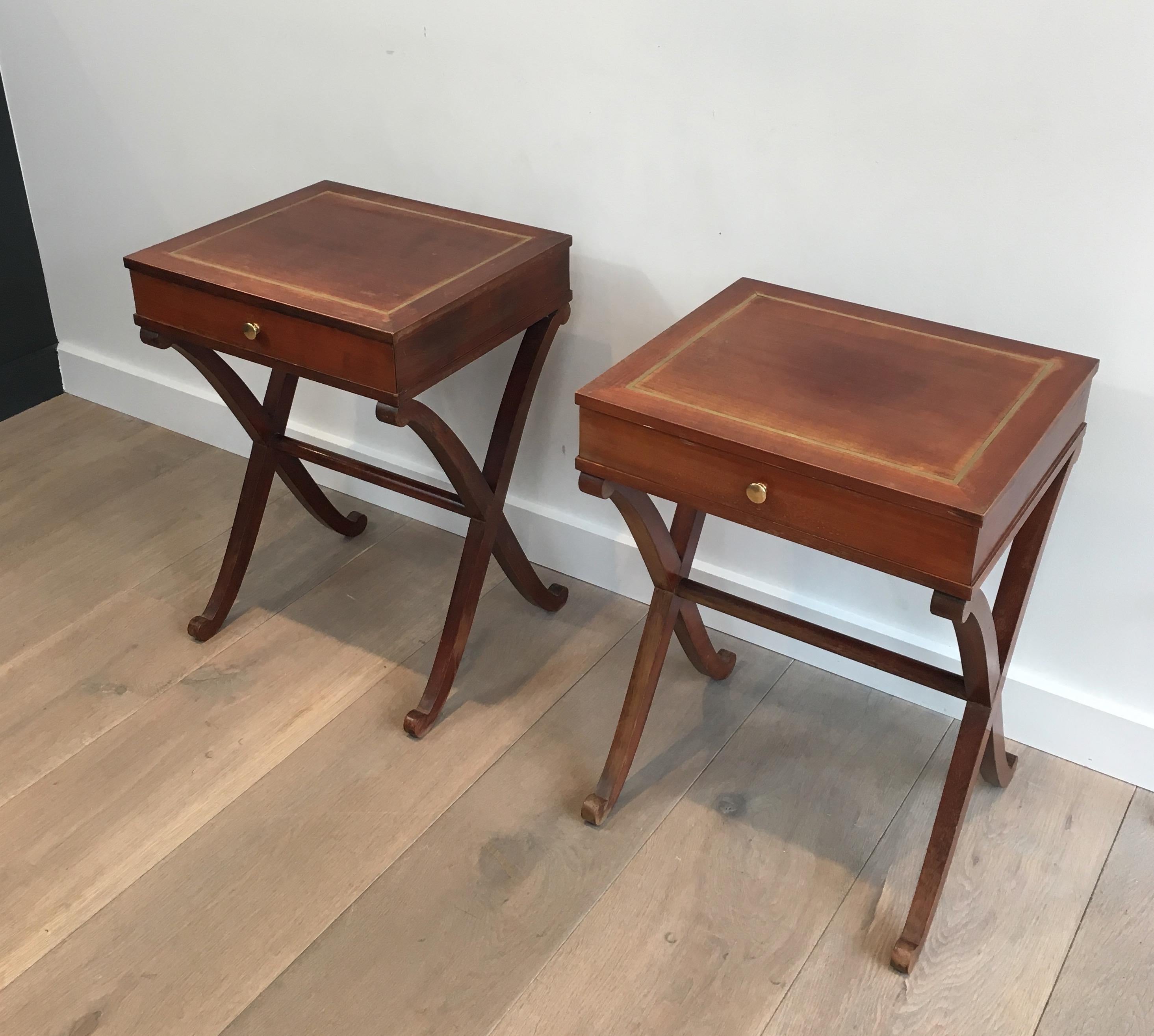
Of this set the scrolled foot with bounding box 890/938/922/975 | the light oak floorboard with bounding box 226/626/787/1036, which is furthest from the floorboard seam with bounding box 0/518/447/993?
the scrolled foot with bounding box 890/938/922/975

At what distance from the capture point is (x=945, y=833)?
5.16 feet

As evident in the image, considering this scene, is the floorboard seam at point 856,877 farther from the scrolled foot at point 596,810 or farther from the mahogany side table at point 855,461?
the scrolled foot at point 596,810

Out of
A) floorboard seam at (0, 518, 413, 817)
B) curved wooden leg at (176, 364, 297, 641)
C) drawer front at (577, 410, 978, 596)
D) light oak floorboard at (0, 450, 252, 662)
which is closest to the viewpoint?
drawer front at (577, 410, 978, 596)

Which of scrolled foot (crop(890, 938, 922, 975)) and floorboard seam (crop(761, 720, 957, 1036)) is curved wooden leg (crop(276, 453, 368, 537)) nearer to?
floorboard seam (crop(761, 720, 957, 1036))

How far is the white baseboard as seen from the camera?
1875 millimetres

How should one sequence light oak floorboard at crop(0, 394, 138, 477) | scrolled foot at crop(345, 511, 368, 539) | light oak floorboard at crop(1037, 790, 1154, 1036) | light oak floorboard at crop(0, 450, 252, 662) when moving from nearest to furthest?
light oak floorboard at crop(1037, 790, 1154, 1036) < light oak floorboard at crop(0, 450, 252, 662) < scrolled foot at crop(345, 511, 368, 539) < light oak floorboard at crop(0, 394, 138, 477)

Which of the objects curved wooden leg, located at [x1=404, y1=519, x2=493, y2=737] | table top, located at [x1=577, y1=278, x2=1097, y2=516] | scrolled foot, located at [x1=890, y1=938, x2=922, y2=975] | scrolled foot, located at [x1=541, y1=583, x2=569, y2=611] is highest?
table top, located at [x1=577, y1=278, x2=1097, y2=516]

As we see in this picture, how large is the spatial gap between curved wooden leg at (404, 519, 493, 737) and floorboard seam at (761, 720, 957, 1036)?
0.71 metres

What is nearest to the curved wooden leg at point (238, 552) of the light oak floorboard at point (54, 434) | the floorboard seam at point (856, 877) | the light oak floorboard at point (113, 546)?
the light oak floorboard at point (113, 546)

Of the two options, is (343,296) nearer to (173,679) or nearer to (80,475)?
(173,679)

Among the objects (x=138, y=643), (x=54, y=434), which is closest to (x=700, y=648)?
(x=138, y=643)

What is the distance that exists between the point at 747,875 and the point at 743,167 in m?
1.06

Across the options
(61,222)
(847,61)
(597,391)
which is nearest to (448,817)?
(597,391)

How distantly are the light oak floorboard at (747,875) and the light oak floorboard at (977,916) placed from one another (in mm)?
34
